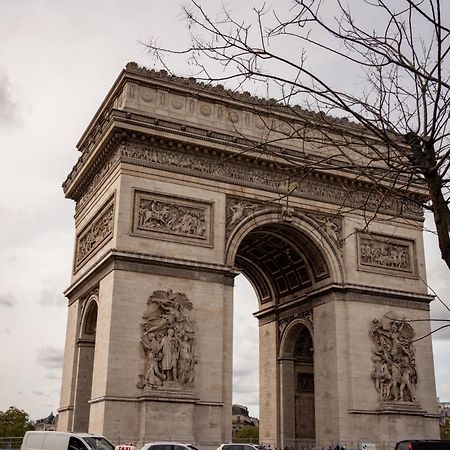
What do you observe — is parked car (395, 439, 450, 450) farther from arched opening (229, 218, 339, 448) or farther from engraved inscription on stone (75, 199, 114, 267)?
engraved inscription on stone (75, 199, 114, 267)

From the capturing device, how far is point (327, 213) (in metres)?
29.5

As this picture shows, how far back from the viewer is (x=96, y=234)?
2802 cm

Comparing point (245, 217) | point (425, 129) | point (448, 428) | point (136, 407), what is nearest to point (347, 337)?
point (245, 217)

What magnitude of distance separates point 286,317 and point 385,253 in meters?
5.88

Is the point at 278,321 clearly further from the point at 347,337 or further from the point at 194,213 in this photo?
the point at 194,213

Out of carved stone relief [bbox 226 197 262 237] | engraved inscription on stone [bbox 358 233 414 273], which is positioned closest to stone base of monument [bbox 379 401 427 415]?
engraved inscription on stone [bbox 358 233 414 273]

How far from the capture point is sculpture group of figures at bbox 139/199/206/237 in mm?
25688

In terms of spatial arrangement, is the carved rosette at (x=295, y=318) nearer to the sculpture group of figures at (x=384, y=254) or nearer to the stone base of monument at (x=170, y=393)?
the sculpture group of figures at (x=384, y=254)

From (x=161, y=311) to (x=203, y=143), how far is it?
6.86 metres

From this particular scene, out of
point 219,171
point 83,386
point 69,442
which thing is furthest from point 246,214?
point 69,442

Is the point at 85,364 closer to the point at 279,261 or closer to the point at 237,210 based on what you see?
the point at 237,210

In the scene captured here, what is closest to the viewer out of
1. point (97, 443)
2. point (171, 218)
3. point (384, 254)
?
point (97, 443)

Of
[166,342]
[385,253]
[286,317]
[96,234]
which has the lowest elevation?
[166,342]

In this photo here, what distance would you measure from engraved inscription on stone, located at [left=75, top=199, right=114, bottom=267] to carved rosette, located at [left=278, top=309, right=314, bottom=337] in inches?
395
